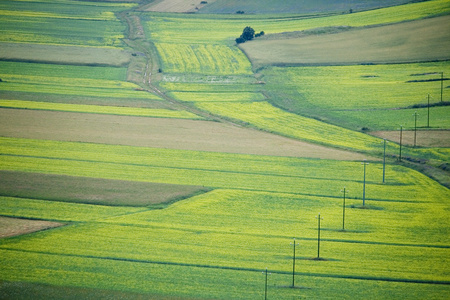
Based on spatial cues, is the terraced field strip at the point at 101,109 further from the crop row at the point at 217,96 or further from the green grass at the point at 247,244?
the green grass at the point at 247,244

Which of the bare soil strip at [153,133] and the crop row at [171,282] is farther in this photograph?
the bare soil strip at [153,133]

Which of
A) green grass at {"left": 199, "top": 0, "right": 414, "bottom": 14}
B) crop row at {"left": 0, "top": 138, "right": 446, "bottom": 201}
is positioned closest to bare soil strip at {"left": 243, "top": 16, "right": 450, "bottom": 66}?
green grass at {"left": 199, "top": 0, "right": 414, "bottom": 14}

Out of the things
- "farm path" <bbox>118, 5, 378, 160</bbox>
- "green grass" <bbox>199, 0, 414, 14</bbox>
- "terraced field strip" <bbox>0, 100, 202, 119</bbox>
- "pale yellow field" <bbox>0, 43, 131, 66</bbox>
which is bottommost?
"farm path" <bbox>118, 5, 378, 160</bbox>

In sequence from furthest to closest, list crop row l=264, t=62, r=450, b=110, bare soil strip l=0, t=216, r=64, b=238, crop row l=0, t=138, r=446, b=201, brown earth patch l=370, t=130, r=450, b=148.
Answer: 1. crop row l=264, t=62, r=450, b=110
2. brown earth patch l=370, t=130, r=450, b=148
3. crop row l=0, t=138, r=446, b=201
4. bare soil strip l=0, t=216, r=64, b=238

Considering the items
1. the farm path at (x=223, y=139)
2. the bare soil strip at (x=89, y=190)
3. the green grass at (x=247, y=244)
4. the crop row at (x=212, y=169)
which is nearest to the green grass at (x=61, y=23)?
the farm path at (x=223, y=139)

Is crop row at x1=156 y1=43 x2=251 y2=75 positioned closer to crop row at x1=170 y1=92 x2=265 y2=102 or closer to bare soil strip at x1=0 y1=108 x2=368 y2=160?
crop row at x1=170 y1=92 x2=265 y2=102
